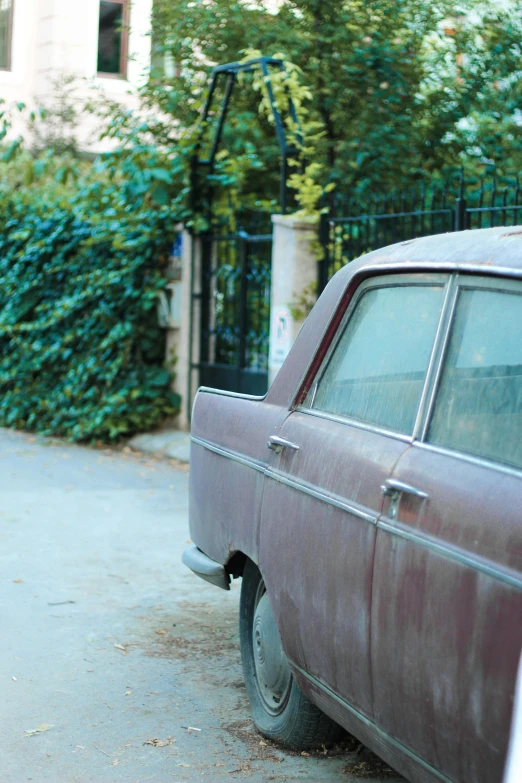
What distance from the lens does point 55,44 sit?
901 inches

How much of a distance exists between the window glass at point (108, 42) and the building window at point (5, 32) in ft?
7.69

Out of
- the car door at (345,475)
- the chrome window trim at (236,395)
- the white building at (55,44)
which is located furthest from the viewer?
the white building at (55,44)

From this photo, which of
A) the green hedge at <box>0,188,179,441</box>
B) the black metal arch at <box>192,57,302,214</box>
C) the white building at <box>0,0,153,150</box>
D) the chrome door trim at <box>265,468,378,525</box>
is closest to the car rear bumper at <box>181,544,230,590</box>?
the chrome door trim at <box>265,468,378,525</box>

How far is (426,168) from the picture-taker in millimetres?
11547

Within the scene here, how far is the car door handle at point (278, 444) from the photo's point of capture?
137 inches

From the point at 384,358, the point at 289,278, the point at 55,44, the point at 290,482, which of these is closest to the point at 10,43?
the point at 55,44

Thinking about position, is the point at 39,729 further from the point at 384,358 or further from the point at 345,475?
the point at 384,358

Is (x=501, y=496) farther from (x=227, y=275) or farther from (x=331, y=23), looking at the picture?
(x=331, y=23)

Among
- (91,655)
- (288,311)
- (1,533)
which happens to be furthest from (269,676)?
(288,311)

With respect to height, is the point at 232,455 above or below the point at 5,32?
below

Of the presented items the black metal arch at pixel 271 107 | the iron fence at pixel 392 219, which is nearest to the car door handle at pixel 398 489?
the iron fence at pixel 392 219

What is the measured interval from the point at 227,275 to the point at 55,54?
13.8m

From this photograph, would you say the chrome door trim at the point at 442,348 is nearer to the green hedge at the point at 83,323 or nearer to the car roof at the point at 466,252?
the car roof at the point at 466,252

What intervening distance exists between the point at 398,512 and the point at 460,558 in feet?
1.09
